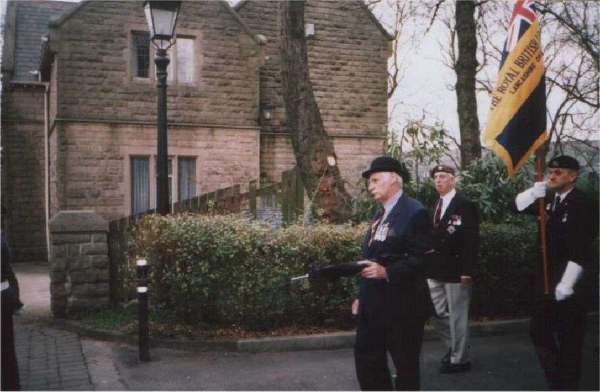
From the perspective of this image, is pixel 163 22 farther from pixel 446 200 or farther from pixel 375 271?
pixel 375 271

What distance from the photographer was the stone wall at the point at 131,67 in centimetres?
1585

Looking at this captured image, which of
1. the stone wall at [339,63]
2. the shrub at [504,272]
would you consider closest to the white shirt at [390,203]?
the shrub at [504,272]

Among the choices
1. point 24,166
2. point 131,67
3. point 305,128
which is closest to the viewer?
point 305,128

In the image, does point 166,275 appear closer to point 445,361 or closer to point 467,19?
point 445,361

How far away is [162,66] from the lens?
8664mm

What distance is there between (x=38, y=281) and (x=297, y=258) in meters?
8.86

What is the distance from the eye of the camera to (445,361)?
6.12m

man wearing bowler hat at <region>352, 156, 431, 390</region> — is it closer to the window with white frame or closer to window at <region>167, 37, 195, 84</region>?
the window with white frame

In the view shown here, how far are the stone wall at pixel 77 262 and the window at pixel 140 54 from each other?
8928 millimetres

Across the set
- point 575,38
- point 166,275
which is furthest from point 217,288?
point 575,38

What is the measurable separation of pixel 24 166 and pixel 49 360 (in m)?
15.0

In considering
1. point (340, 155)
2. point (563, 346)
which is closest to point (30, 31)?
point (340, 155)

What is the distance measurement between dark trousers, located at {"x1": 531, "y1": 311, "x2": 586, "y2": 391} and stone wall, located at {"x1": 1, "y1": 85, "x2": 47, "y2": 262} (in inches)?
710

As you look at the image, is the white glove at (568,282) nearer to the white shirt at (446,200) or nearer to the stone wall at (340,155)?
the white shirt at (446,200)
